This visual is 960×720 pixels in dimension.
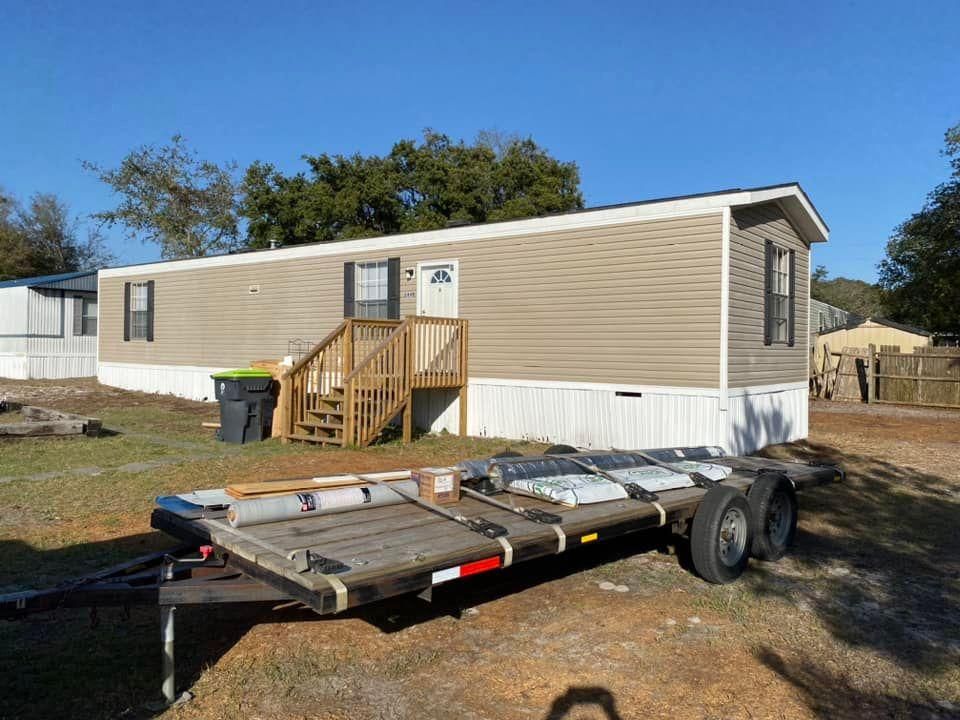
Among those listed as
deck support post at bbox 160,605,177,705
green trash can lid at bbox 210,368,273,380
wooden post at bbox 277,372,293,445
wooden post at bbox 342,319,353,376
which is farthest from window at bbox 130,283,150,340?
deck support post at bbox 160,605,177,705

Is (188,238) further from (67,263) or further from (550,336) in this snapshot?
(550,336)

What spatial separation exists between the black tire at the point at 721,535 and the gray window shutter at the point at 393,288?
351 inches

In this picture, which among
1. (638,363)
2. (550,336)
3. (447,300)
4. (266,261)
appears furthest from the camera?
(266,261)

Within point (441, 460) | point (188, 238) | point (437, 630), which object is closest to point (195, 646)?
point (437, 630)

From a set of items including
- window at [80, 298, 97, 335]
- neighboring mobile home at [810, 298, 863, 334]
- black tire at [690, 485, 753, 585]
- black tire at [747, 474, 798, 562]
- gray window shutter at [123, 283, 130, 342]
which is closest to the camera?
black tire at [690, 485, 753, 585]

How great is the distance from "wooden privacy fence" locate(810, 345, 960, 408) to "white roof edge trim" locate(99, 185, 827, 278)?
771 centimetres

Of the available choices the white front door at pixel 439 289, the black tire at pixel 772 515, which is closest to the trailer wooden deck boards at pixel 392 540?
the black tire at pixel 772 515

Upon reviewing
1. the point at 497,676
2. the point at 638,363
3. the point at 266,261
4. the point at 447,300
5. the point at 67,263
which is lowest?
the point at 497,676

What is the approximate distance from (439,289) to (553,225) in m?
2.47

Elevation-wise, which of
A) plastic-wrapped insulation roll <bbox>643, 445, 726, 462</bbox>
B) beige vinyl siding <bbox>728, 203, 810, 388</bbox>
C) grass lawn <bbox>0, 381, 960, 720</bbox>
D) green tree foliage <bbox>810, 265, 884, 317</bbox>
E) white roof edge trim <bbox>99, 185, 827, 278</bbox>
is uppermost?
green tree foliage <bbox>810, 265, 884, 317</bbox>

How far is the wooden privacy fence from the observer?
59.0 ft

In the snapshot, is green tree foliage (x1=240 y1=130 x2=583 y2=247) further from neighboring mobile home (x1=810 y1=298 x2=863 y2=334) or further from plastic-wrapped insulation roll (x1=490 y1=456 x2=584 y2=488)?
plastic-wrapped insulation roll (x1=490 y1=456 x2=584 y2=488)

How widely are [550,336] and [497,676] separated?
8210 millimetres

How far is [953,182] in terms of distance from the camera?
25.7 metres
